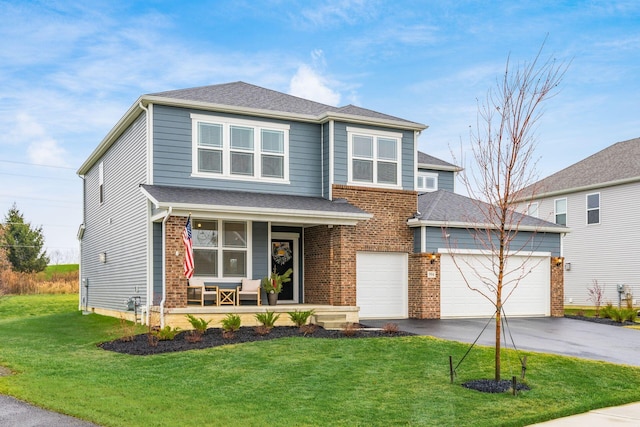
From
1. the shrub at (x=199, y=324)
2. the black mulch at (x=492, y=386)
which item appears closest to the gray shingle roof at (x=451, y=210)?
the shrub at (x=199, y=324)

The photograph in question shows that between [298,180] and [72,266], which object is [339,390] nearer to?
[298,180]

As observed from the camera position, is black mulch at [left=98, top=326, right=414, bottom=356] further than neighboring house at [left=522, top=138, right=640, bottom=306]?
No

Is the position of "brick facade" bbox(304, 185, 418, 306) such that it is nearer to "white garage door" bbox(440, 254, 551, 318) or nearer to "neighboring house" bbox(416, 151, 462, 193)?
"white garage door" bbox(440, 254, 551, 318)

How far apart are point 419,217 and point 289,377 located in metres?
10.4

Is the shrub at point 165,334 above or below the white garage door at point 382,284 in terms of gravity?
below

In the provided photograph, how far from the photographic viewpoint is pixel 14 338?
16281 mm

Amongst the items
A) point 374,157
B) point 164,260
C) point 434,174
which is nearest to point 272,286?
point 164,260

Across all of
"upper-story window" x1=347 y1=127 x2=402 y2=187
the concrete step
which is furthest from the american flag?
"upper-story window" x1=347 y1=127 x2=402 y2=187

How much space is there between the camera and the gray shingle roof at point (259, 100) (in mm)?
18500

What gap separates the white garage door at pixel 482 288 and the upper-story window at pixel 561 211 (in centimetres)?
936

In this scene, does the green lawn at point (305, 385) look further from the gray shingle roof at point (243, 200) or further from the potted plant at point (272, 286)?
the gray shingle roof at point (243, 200)

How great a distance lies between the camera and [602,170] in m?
29.0

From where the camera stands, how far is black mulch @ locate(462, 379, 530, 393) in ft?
31.1

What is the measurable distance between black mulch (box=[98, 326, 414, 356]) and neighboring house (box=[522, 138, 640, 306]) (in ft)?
43.2
